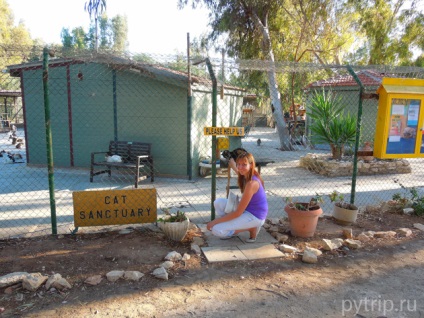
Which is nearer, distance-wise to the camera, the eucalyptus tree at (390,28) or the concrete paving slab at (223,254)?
the concrete paving slab at (223,254)

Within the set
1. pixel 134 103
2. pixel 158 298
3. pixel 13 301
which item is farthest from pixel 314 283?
pixel 134 103

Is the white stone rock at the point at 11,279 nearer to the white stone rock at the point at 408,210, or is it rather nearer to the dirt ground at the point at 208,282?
the dirt ground at the point at 208,282

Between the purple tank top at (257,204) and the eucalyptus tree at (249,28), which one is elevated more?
the eucalyptus tree at (249,28)

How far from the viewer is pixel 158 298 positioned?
278 cm

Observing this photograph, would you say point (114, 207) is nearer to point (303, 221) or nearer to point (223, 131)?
point (223, 131)

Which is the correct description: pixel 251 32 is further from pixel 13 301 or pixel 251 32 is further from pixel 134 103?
pixel 13 301

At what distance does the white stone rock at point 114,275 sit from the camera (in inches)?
119

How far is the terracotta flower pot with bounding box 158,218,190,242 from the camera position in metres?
3.77

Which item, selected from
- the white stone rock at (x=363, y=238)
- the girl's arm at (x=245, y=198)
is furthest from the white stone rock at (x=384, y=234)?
the girl's arm at (x=245, y=198)

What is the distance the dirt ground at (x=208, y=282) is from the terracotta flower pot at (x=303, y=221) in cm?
11

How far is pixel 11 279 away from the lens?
286 centimetres

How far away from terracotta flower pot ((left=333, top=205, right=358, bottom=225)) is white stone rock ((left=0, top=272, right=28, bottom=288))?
3983 millimetres

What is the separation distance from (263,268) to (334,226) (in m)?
1.75

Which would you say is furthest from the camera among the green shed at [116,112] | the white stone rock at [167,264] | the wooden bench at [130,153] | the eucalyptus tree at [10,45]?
the green shed at [116,112]
